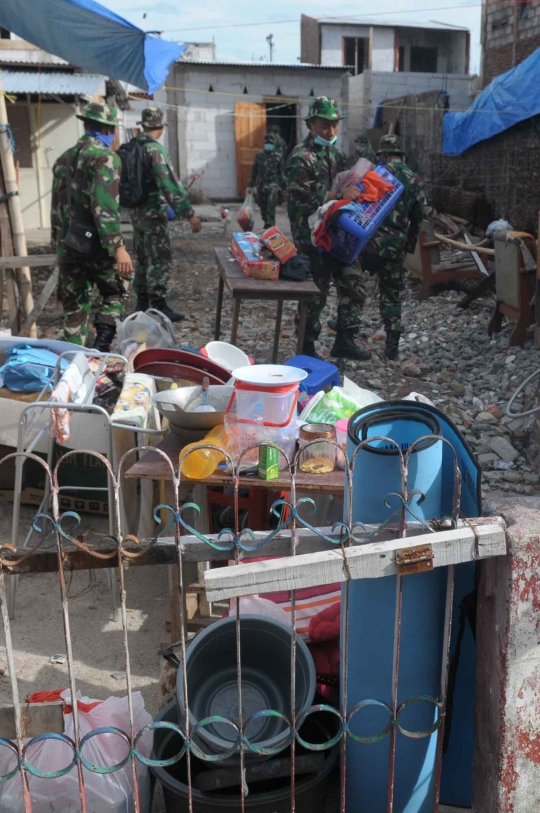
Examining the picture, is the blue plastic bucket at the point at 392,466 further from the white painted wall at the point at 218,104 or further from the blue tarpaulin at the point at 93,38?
the white painted wall at the point at 218,104

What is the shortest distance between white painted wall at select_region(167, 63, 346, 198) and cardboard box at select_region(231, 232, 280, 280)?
17229 millimetres

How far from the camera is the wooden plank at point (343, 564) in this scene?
5.94ft

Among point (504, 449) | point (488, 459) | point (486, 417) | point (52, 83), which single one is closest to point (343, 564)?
point (488, 459)

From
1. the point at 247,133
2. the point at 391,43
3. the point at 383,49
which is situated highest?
the point at 391,43

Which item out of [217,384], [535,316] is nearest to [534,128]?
[535,316]

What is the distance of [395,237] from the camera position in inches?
278

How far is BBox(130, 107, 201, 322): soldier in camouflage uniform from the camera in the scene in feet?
25.8

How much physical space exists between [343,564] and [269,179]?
44.0ft

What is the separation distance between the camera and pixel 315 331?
7176mm

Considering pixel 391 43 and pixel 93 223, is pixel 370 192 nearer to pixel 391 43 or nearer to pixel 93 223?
pixel 93 223

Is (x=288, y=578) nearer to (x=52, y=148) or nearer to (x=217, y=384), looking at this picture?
(x=217, y=384)

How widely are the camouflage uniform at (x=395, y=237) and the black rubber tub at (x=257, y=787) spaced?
537 centimetres

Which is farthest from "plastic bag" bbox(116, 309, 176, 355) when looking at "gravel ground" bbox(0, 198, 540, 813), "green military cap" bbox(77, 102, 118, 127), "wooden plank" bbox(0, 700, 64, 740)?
"wooden plank" bbox(0, 700, 64, 740)

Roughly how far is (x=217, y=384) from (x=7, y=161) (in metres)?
4.14
